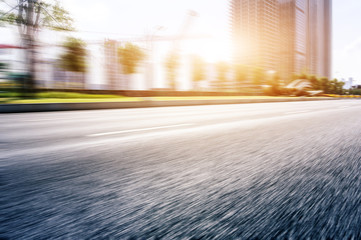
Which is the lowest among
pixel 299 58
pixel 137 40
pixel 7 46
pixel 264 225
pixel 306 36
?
pixel 264 225

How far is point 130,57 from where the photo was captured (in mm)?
23734

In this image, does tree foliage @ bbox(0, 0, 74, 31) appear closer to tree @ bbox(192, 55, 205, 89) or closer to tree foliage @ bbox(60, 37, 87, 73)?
tree foliage @ bbox(60, 37, 87, 73)

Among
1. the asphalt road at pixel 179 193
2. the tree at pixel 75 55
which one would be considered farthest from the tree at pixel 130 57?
the asphalt road at pixel 179 193

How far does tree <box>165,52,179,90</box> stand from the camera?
28.6 m

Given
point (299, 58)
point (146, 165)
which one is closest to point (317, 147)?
point (146, 165)

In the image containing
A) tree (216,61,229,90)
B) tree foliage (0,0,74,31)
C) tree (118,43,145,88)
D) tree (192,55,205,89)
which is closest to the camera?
tree foliage (0,0,74,31)

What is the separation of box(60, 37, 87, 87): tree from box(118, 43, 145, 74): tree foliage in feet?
11.1

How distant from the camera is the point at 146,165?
188cm

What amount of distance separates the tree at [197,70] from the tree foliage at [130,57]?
9.03m

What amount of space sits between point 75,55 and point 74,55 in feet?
0.27

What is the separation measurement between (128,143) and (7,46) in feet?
48.9

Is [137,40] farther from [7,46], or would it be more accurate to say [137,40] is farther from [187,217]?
[187,217]

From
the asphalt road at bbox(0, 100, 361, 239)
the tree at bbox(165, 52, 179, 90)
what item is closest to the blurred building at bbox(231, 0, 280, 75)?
the tree at bbox(165, 52, 179, 90)

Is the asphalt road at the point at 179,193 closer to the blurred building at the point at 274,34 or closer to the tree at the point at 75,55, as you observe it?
the tree at the point at 75,55
